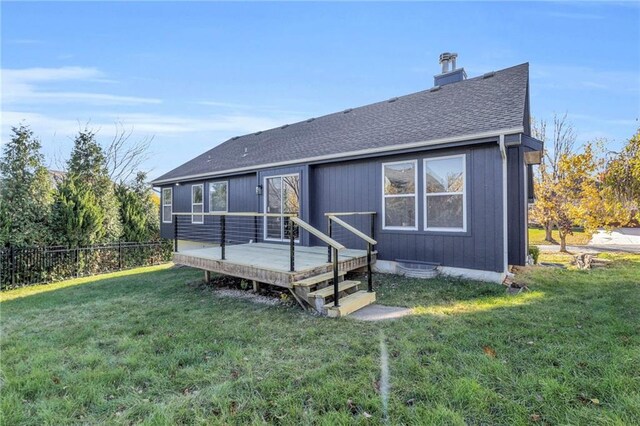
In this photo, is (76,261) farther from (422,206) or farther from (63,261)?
(422,206)

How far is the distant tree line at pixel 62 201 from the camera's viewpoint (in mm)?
8836

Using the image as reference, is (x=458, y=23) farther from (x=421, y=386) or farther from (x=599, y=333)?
(x=421, y=386)

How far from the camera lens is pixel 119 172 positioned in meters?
21.0

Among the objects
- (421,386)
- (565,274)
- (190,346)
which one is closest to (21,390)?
(190,346)

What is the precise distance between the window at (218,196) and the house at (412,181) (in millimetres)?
61

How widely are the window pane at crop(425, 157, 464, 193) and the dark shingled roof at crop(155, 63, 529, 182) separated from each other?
55 cm

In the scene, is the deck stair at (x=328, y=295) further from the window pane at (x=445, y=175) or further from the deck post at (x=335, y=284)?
the window pane at (x=445, y=175)

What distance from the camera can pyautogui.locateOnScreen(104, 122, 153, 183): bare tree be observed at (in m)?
20.5

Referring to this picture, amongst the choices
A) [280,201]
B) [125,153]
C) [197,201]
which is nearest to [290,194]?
[280,201]

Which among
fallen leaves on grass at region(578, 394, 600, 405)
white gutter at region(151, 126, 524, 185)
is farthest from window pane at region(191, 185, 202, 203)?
fallen leaves on grass at region(578, 394, 600, 405)

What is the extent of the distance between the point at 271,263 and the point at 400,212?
Result: 318cm

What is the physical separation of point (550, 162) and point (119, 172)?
2649 centimetres

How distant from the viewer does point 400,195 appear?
6902mm

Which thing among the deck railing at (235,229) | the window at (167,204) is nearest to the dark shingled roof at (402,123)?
the window at (167,204)
